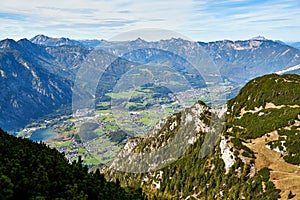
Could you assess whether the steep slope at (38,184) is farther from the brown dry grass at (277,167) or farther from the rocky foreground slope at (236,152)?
the rocky foreground slope at (236,152)

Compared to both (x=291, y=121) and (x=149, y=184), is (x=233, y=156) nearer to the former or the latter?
(x=291, y=121)

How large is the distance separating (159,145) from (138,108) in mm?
76830

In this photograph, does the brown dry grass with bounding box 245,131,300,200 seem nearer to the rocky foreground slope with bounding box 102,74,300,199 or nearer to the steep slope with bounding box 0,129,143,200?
the rocky foreground slope with bounding box 102,74,300,199

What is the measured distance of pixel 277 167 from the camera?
9844 cm

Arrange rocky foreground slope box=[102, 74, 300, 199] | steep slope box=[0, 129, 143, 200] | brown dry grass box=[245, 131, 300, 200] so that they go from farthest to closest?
rocky foreground slope box=[102, 74, 300, 199] → brown dry grass box=[245, 131, 300, 200] → steep slope box=[0, 129, 143, 200]

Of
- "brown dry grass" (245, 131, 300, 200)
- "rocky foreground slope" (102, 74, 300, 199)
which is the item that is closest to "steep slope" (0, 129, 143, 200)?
"brown dry grass" (245, 131, 300, 200)

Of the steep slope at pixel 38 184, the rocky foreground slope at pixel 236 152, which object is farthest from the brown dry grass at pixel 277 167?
the steep slope at pixel 38 184

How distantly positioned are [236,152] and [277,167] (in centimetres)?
1855

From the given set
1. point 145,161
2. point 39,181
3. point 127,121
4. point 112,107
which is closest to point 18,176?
point 39,181

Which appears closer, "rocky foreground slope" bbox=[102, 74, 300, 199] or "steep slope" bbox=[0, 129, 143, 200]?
"steep slope" bbox=[0, 129, 143, 200]

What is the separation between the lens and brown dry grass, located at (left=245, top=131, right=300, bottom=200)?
84.1 metres

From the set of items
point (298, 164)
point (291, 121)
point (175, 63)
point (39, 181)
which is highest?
point (175, 63)

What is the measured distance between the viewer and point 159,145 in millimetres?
190375

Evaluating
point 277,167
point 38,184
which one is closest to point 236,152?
point 277,167
